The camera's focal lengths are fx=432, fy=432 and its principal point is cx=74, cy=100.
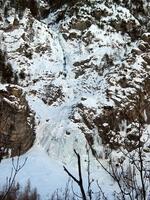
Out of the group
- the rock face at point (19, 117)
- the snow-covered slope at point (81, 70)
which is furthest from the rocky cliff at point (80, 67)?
the rock face at point (19, 117)

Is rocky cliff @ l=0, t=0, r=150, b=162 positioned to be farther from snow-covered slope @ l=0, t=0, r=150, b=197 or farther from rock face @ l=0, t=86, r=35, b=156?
rock face @ l=0, t=86, r=35, b=156

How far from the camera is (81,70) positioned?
43.9m

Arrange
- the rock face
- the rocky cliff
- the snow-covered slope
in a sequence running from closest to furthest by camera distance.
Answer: the rock face, the snow-covered slope, the rocky cliff

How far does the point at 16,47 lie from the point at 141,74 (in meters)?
12.7

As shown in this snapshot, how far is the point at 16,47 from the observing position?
4312 centimetres

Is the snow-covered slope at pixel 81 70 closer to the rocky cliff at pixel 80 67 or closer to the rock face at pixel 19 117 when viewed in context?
the rocky cliff at pixel 80 67

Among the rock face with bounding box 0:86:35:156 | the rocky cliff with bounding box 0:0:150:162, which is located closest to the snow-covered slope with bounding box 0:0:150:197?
the rocky cliff with bounding box 0:0:150:162

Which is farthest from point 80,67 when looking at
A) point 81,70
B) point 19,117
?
point 19,117

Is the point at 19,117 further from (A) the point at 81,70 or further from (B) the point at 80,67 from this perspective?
(B) the point at 80,67

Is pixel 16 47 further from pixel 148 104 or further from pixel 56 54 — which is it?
pixel 148 104

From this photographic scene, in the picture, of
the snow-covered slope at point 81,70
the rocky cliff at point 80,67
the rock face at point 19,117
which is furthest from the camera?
the rocky cliff at point 80,67

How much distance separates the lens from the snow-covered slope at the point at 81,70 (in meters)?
37.5

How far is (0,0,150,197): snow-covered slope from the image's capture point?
3750 cm

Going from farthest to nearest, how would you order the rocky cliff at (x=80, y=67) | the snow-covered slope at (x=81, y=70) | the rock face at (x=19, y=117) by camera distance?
the rocky cliff at (x=80, y=67) → the snow-covered slope at (x=81, y=70) → the rock face at (x=19, y=117)
